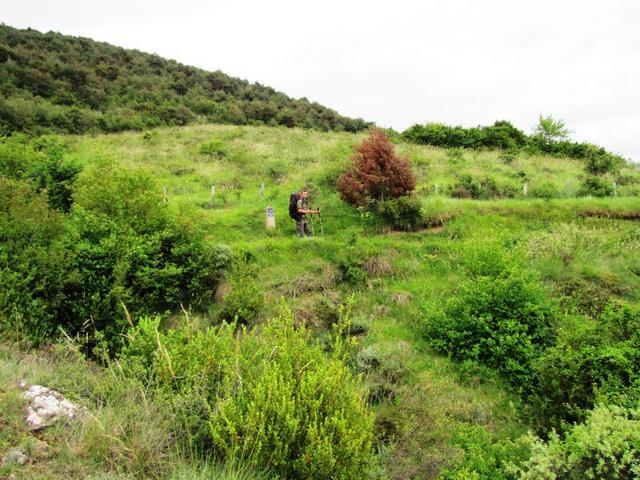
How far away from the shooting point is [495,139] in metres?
27.4

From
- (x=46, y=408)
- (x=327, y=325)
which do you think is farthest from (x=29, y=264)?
(x=327, y=325)

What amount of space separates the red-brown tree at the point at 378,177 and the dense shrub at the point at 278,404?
10.2m

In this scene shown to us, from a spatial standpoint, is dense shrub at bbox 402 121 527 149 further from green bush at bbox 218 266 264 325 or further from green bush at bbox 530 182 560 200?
green bush at bbox 218 266 264 325

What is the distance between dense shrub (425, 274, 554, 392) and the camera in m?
7.77

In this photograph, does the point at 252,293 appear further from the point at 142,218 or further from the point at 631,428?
the point at 631,428

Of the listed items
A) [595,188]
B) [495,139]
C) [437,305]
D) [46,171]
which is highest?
[495,139]

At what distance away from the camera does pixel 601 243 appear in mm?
11820

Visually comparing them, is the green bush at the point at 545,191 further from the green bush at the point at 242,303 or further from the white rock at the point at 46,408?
the white rock at the point at 46,408

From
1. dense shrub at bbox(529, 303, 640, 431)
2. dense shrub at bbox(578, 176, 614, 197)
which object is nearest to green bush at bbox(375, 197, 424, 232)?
dense shrub at bbox(578, 176, 614, 197)

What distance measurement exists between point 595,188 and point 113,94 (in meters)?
40.6

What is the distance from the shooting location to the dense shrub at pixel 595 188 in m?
16.0

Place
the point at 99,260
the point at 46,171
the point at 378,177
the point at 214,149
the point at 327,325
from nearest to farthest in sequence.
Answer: the point at 99,260, the point at 327,325, the point at 378,177, the point at 46,171, the point at 214,149

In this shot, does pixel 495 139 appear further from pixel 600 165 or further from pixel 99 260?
pixel 99 260

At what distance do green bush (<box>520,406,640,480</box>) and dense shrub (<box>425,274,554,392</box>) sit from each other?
3.73 metres
